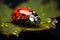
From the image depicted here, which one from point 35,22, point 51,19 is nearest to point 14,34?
point 35,22

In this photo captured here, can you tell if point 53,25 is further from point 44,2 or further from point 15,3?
point 15,3

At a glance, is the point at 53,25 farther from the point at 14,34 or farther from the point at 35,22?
the point at 14,34

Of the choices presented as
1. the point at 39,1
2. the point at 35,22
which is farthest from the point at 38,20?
the point at 39,1

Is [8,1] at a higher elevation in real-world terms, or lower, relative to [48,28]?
higher

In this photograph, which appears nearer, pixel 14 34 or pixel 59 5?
pixel 14 34

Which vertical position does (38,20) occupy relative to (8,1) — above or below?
below
